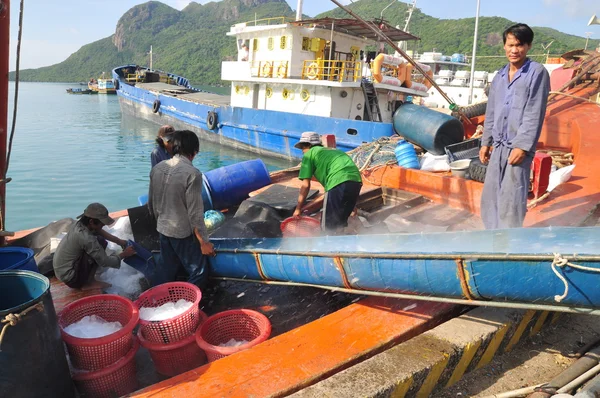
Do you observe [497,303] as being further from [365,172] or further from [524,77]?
[365,172]

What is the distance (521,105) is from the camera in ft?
9.66

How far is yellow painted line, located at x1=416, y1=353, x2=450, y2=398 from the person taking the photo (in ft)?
7.15

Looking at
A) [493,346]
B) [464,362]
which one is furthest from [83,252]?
[493,346]

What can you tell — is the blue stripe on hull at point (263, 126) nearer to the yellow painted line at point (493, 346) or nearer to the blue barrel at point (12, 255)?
the yellow painted line at point (493, 346)

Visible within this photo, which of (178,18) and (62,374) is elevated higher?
(178,18)

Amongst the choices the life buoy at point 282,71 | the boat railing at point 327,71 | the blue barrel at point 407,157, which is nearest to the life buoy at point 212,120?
the life buoy at point 282,71

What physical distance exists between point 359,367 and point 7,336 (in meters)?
1.79

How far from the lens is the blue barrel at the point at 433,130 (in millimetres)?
7812

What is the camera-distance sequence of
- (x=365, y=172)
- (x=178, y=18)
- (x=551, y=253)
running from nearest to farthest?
1. (x=551, y=253)
2. (x=365, y=172)
3. (x=178, y=18)

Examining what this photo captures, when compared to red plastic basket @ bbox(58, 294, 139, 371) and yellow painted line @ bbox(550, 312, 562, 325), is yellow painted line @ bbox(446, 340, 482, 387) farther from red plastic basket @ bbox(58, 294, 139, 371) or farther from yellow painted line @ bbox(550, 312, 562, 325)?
red plastic basket @ bbox(58, 294, 139, 371)

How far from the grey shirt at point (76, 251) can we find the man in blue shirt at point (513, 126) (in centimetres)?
329

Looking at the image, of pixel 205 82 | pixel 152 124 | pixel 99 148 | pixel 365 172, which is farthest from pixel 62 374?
pixel 205 82

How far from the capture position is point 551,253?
2074mm

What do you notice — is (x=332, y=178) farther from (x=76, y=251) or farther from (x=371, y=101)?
(x=371, y=101)
